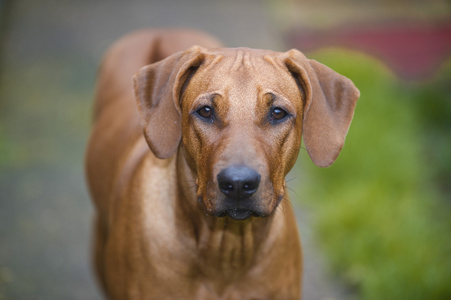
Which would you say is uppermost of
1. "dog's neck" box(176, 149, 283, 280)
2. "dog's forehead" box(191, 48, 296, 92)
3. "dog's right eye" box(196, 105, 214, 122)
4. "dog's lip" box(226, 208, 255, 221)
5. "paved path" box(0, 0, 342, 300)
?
"dog's forehead" box(191, 48, 296, 92)

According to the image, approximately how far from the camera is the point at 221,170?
103 inches

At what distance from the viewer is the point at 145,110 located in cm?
309

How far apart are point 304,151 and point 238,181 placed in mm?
4249

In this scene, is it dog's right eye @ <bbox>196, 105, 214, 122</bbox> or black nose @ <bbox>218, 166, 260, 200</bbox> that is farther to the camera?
dog's right eye @ <bbox>196, 105, 214, 122</bbox>

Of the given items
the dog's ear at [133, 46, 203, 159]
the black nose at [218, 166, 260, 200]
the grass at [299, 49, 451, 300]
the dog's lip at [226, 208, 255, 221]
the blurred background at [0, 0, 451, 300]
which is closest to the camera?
the black nose at [218, 166, 260, 200]

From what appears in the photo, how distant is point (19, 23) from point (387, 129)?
236 inches

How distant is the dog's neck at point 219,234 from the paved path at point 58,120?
6.16ft

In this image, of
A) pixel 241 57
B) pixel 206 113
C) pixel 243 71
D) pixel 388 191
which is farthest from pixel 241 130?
pixel 388 191

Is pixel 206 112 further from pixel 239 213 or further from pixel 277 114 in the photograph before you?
pixel 239 213

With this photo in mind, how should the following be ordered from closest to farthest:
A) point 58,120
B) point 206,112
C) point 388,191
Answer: point 206,112
point 388,191
point 58,120

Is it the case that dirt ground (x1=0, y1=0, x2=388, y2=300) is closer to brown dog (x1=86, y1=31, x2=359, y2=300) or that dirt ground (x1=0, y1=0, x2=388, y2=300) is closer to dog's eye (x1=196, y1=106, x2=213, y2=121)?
brown dog (x1=86, y1=31, x2=359, y2=300)

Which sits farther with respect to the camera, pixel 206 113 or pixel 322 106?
pixel 322 106

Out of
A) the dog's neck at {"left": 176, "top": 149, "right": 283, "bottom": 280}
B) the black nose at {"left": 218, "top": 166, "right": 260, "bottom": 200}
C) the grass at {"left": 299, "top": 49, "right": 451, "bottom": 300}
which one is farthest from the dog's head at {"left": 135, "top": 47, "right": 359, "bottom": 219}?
the grass at {"left": 299, "top": 49, "right": 451, "bottom": 300}

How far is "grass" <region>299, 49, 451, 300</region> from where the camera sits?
15.3 feet
